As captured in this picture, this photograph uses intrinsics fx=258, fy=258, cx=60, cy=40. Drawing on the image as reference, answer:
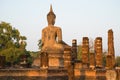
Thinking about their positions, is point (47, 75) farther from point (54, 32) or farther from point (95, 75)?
point (54, 32)

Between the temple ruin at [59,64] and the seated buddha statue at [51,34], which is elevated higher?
the seated buddha statue at [51,34]

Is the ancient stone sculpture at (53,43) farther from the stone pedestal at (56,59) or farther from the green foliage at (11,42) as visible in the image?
the green foliage at (11,42)

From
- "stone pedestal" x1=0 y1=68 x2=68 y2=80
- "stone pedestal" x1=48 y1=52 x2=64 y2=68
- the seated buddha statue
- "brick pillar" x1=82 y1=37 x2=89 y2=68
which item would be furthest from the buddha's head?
"stone pedestal" x1=0 y1=68 x2=68 y2=80

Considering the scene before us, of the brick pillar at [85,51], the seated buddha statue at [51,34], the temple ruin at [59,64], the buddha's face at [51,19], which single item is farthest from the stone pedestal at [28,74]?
the buddha's face at [51,19]

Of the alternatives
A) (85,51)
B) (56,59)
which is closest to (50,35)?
(56,59)

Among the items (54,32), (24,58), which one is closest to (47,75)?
(24,58)

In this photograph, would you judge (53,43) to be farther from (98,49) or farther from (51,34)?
(98,49)

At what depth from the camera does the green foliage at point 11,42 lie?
30469 millimetres

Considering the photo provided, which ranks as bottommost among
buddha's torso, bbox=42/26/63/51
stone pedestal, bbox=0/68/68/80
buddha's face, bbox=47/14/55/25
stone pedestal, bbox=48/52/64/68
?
stone pedestal, bbox=0/68/68/80

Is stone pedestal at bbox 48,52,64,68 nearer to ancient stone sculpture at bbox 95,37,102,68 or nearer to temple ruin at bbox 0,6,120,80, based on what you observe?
temple ruin at bbox 0,6,120,80

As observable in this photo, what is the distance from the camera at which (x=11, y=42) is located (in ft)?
106

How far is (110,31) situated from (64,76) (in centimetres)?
636

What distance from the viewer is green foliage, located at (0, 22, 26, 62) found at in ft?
100.0

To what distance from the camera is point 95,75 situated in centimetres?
1802
